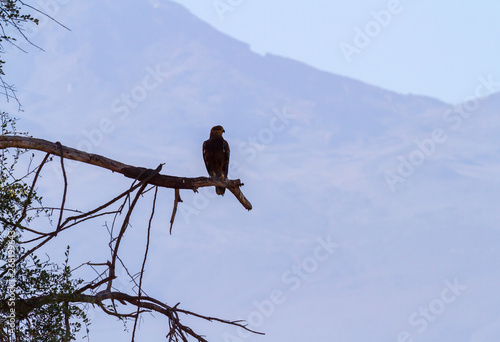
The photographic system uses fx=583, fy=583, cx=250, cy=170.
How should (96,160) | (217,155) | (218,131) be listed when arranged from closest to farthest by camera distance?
(96,160), (217,155), (218,131)

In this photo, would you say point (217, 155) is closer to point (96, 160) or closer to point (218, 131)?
point (218, 131)

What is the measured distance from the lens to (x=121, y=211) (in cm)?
492

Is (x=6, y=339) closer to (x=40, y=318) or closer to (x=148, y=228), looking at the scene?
(x=40, y=318)

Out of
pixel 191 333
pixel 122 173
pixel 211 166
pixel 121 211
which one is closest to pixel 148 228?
pixel 121 211

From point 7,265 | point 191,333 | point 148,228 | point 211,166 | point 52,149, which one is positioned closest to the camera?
point 148,228

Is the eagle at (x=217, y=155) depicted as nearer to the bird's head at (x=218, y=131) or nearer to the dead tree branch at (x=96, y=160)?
the bird's head at (x=218, y=131)

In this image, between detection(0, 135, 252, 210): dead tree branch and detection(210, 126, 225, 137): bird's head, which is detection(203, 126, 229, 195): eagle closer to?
detection(210, 126, 225, 137): bird's head

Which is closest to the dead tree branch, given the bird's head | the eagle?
the eagle

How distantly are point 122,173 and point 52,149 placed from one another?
666 millimetres

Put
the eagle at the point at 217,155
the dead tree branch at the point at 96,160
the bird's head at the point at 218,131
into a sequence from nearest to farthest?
the dead tree branch at the point at 96,160 < the eagle at the point at 217,155 < the bird's head at the point at 218,131

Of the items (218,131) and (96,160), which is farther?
(218,131)

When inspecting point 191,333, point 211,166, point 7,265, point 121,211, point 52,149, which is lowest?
point 191,333

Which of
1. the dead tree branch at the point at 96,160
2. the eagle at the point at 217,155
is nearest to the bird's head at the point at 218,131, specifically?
the eagle at the point at 217,155

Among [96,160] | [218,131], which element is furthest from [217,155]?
[96,160]
